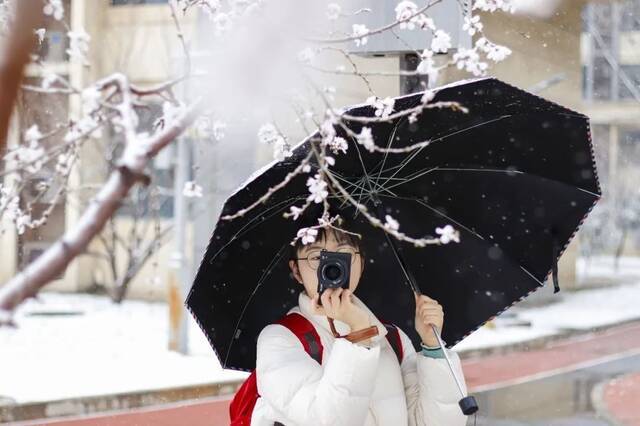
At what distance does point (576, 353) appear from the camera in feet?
43.3

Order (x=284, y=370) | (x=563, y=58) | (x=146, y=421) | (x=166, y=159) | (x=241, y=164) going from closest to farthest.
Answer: (x=284, y=370)
(x=146, y=421)
(x=241, y=164)
(x=166, y=159)
(x=563, y=58)

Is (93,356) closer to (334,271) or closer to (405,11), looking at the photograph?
(405,11)

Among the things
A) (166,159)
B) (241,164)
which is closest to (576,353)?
(241,164)

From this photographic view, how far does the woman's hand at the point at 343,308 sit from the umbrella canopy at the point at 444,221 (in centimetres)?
39

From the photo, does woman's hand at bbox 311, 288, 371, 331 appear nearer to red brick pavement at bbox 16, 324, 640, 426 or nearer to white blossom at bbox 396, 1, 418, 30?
white blossom at bbox 396, 1, 418, 30

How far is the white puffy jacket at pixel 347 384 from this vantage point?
2.35 meters

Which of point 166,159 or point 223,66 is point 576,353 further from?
point 223,66

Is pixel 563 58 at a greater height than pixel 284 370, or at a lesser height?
greater

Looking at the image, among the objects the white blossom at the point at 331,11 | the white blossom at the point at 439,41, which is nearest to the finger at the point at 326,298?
the white blossom at the point at 331,11

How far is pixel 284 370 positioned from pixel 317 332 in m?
0.17

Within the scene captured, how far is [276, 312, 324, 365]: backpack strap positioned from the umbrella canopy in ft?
1.02

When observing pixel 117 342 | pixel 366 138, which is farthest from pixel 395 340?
pixel 117 342

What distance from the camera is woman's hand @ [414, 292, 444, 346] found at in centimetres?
262

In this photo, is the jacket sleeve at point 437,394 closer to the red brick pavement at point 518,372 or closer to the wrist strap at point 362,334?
the wrist strap at point 362,334
